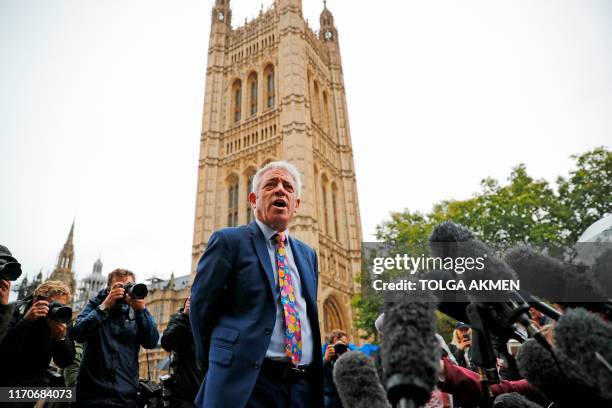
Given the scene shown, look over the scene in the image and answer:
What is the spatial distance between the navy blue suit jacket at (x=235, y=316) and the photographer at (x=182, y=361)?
1.72 metres

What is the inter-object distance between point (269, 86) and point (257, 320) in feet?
101

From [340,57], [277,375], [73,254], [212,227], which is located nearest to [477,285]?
[277,375]

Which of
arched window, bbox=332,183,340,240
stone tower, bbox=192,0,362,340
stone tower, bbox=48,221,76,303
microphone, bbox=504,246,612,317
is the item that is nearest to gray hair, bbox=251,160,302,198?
microphone, bbox=504,246,612,317

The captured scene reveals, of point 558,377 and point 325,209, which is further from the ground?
point 325,209

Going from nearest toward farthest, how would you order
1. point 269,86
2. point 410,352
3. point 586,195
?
point 410,352
point 586,195
point 269,86

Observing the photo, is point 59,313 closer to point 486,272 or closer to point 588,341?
point 486,272

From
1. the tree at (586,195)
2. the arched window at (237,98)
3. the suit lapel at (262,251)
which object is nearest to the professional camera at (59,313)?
the suit lapel at (262,251)

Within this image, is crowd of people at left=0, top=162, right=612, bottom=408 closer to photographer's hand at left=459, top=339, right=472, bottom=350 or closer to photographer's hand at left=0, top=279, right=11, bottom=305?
photographer's hand at left=0, top=279, right=11, bottom=305

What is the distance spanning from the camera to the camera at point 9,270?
8.27 ft

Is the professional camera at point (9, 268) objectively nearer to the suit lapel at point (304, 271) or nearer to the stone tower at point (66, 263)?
the suit lapel at point (304, 271)

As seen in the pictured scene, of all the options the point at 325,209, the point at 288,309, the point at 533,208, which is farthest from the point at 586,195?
the point at 288,309

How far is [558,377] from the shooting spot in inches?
55.9

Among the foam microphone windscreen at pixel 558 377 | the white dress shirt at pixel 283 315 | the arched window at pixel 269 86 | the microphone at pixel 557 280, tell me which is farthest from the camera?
the arched window at pixel 269 86

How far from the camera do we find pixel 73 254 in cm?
5575
